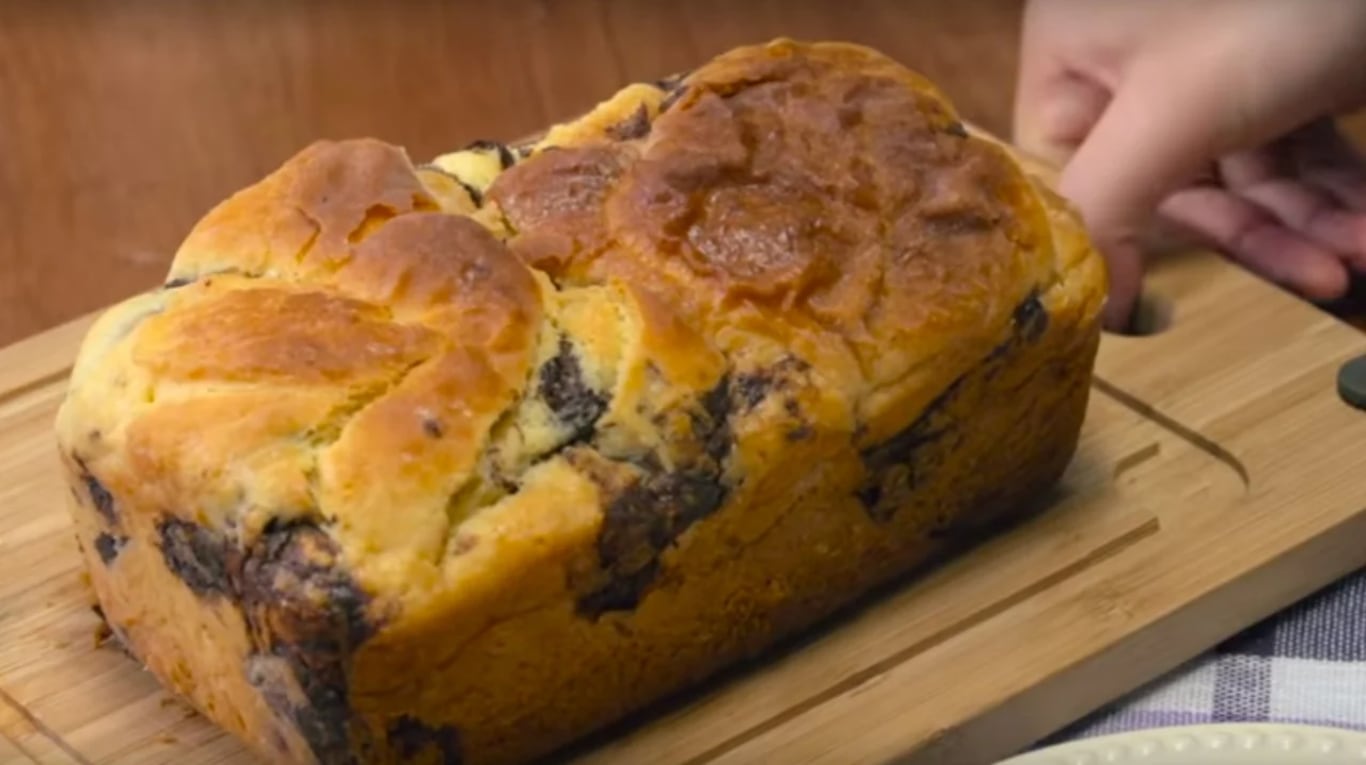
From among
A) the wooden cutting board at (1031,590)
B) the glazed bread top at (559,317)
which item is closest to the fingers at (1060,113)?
the wooden cutting board at (1031,590)

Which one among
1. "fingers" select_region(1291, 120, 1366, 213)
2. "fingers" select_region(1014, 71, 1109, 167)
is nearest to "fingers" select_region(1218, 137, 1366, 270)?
"fingers" select_region(1291, 120, 1366, 213)

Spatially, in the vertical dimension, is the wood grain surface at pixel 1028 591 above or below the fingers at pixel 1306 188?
above

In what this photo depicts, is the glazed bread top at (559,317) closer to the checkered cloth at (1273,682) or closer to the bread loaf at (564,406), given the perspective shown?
the bread loaf at (564,406)

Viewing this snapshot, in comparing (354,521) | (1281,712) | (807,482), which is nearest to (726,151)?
(807,482)

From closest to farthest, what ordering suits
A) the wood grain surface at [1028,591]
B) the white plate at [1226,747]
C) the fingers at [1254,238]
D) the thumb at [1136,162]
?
the white plate at [1226,747] → the wood grain surface at [1028,591] → the thumb at [1136,162] → the fingers at [1254,238]

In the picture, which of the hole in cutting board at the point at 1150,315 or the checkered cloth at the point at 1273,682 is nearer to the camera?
the checkered cloth at the point at 1273,682

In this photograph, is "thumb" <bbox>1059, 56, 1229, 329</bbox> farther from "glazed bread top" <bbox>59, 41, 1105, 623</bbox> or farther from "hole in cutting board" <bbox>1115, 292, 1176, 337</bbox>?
"glazed bread top" <bbox>59, 41, 1105, 623</bbox>
